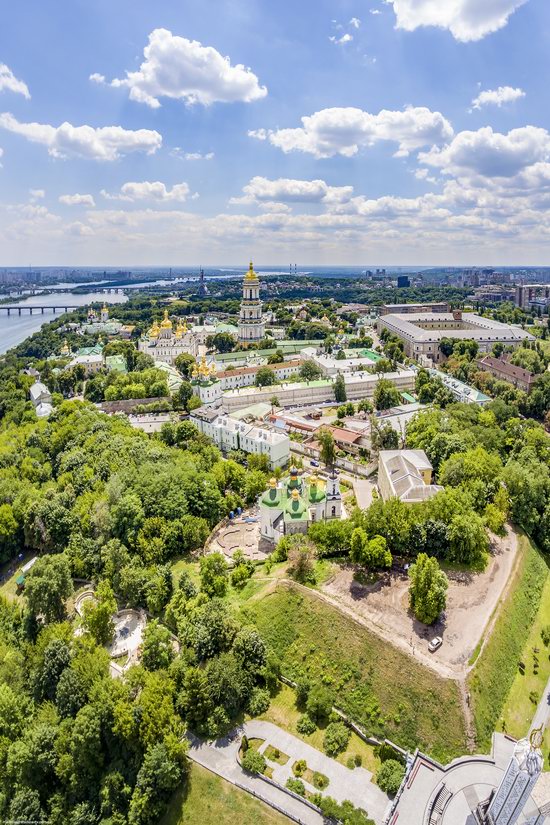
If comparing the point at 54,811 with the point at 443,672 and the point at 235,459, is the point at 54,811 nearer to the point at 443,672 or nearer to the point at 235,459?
→ the point at 443,672

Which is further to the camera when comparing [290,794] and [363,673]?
[363,673]

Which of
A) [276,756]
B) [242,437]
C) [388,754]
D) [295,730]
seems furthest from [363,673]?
[242,437]

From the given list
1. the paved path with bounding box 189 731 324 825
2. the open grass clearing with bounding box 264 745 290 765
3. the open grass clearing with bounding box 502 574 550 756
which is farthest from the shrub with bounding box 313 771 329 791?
the open grass clearing with bounding box 502 574 550 756

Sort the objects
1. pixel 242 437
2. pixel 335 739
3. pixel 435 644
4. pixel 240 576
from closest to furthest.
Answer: pixel 335 739 < pixel 435 644 < pixel 240 576 < pixel 242 437

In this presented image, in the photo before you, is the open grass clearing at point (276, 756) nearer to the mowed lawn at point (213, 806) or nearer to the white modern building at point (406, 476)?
the mowed lawn at point (213, 806)

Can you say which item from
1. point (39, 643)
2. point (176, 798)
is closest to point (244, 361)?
point (39, 643)

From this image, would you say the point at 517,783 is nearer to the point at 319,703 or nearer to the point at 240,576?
the point at 319,703

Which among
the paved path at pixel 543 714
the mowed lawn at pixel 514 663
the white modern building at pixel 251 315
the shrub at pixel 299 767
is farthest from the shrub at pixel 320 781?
the white modern building at pixel 251 315
